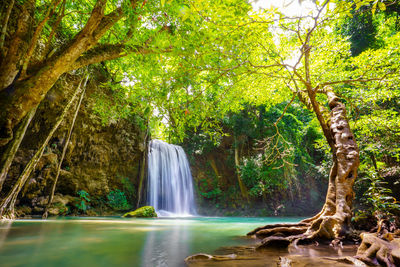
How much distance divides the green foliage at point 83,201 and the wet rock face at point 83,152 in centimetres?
32

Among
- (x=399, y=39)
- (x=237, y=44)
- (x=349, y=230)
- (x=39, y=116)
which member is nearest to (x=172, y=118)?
(x=237, y=44)

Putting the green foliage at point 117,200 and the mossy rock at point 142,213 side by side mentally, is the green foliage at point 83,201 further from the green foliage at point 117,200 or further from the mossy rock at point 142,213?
the mossy rock at point 142,213

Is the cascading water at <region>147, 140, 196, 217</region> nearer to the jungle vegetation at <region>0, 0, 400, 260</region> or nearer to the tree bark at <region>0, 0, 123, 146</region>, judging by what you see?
the jungle vegetation at <region>0, 0, 400, 260</region>

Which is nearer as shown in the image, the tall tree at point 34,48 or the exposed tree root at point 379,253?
the exposed tree root at point 379,253

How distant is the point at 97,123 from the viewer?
11203 millimetres

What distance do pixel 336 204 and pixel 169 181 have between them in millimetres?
13353

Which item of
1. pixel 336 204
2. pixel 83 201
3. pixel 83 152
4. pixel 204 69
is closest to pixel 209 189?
pixel 83 201

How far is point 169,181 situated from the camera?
15.6m

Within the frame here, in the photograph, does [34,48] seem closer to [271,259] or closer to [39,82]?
[39,82]

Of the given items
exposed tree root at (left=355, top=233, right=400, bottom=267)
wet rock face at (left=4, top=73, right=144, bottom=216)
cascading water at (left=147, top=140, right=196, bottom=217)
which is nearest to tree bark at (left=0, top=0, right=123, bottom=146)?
exposed tree root at (left=355, top=233, right=400, bottom=267)

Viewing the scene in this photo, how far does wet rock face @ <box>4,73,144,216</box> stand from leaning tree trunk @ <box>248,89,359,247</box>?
9.29 metres

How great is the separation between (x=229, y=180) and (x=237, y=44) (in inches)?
633

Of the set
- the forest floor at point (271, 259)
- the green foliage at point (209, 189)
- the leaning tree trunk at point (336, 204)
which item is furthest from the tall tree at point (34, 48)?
the green foliage at point (209, 189)

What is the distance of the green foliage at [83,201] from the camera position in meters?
10.3
